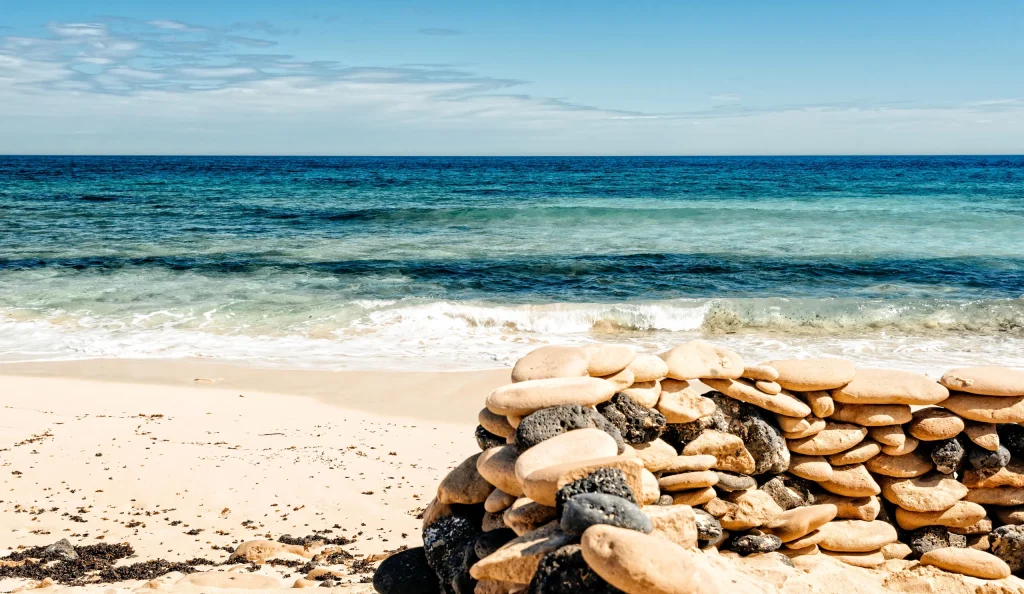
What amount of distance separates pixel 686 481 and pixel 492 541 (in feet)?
4.29

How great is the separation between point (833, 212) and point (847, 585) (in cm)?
3424

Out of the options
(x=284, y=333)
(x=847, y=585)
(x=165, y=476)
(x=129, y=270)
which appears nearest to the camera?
(x=847, y=585)

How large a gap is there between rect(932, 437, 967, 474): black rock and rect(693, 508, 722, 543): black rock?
162 cm

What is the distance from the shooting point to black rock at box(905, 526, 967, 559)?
209 inches

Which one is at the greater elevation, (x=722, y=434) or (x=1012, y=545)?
(x=722, y=434)

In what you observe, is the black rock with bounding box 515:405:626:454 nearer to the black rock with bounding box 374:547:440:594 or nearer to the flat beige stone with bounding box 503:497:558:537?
the flat beige stone with bounding box 503:497:558:537

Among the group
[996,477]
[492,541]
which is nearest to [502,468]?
[492,541]

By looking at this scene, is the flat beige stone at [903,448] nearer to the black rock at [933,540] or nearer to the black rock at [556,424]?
the black rock at [933,540]

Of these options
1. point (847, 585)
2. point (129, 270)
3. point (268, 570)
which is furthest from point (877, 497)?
point (129, 270)

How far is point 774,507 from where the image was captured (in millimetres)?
5043

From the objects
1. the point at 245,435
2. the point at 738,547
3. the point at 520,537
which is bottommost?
the point at 245,435

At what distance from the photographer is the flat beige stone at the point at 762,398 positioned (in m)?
5.10

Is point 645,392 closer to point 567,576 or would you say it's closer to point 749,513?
point 749,513

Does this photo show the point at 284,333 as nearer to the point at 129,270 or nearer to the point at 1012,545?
the point at 129,270
